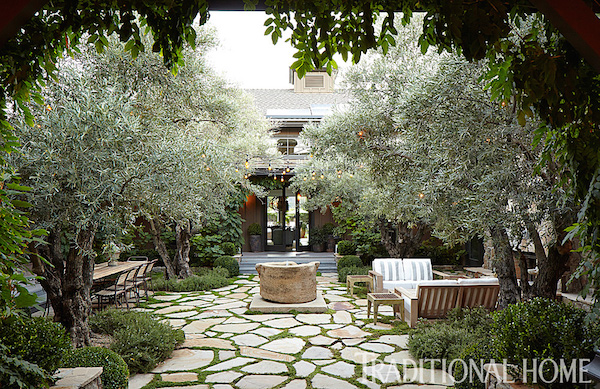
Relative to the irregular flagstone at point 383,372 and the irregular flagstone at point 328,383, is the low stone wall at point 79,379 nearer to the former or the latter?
the irregular flagstone at point 328,383

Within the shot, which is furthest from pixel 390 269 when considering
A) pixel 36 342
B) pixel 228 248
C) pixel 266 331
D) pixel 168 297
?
pixel 36 342

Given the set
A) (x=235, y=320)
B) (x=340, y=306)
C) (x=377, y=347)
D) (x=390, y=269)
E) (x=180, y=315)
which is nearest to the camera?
(x=377, y=347)

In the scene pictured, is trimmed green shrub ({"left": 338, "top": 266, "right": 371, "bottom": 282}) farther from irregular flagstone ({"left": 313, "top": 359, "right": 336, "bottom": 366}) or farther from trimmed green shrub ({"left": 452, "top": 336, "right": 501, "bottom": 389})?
trimmed green shrub ({"left": 452, "top": 336, "right": 501, "bottom": 389})

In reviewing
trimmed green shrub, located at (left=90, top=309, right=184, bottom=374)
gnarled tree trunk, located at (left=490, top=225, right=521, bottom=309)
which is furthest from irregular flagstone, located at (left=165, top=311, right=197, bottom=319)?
gnarled tree trunk, located at (left=490, top=225, right=521, bottom=309)

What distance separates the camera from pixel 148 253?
16125mm

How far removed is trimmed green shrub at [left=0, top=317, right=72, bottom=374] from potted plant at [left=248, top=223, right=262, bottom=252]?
1566cm

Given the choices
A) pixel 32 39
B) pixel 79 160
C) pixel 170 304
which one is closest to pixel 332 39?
pixel 32 39

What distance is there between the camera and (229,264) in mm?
14547

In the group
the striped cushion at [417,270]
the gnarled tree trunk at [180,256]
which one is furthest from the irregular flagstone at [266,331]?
the gnarled tree trunk at [180,256]

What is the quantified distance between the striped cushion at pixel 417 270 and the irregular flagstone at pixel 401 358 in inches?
171

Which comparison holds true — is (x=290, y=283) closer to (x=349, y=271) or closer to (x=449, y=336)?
(x=349, y=271)

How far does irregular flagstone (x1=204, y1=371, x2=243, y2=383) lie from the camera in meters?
5.29

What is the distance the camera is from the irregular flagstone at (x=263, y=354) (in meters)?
6.14

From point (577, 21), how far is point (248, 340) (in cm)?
648
